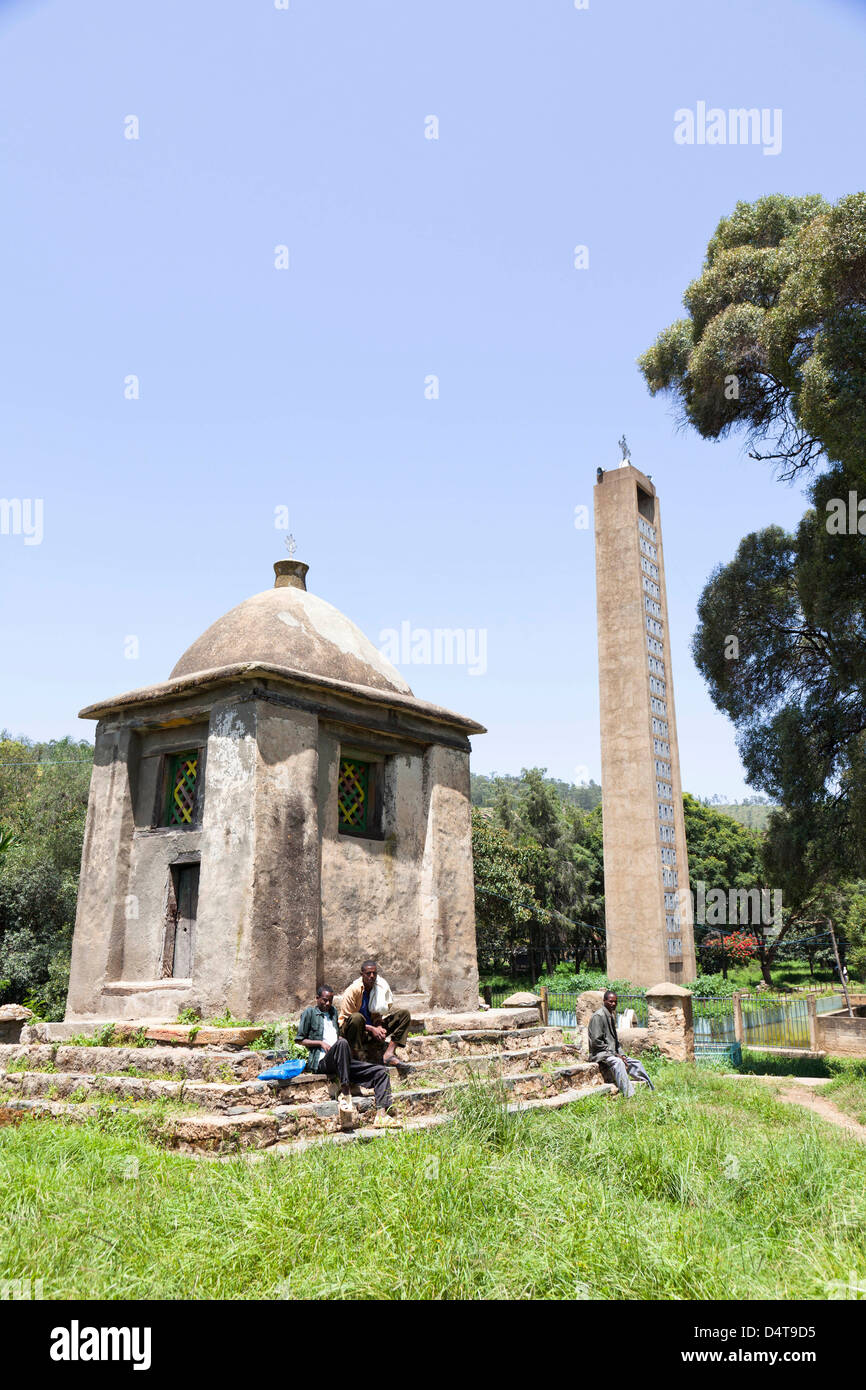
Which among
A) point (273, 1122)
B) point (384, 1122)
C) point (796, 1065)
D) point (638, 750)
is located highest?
point (638, 750)

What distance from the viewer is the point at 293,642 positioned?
9.46 meters

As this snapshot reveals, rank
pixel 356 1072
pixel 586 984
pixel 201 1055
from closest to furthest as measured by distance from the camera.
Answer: pixel 201 1055 → pixel 356 1072 → pixel 586 984

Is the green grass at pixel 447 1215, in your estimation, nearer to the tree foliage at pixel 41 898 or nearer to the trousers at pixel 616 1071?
the trousers at pixel 616 1071

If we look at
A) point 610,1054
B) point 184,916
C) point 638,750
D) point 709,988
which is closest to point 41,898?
point 638,750

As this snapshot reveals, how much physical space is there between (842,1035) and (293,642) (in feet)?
50.3

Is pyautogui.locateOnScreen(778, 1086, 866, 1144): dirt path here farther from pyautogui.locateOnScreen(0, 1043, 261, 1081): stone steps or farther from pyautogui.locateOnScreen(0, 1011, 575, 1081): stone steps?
pyautogui.locateOnScreen(0, 1043, 261, 1081): stone steps

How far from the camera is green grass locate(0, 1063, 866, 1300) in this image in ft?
12.2

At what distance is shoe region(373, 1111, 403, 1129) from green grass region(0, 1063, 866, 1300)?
1.39ft

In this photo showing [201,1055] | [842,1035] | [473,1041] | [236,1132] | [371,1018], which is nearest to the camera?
[236,1132]

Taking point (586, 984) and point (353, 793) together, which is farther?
point (586, 984)

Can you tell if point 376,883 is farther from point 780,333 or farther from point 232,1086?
point 780,333

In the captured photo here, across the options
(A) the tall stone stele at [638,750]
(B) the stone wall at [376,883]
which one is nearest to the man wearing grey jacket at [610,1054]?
(B) the stone wall at [376,883]

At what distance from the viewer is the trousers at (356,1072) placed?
272 inches
